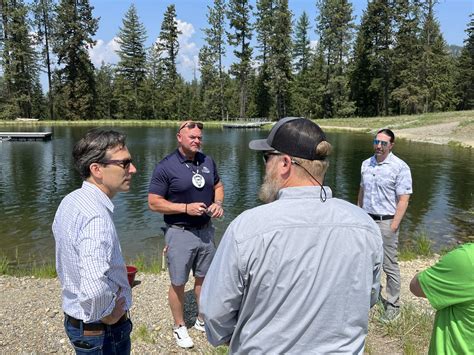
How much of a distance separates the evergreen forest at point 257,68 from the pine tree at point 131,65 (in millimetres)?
158

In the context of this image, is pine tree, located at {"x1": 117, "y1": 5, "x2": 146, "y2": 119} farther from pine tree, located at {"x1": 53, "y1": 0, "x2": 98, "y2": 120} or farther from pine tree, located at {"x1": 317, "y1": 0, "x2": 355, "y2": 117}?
pine tree, located at {"x1": 317, "y1": 0, "x2": 355, "y2": 117}

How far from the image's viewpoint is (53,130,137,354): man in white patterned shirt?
7.44ft

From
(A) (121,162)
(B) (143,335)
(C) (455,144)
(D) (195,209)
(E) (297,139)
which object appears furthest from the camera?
(C) (455,144)

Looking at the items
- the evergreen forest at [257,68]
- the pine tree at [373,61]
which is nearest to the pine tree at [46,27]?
the evergreen forest at [257,68]

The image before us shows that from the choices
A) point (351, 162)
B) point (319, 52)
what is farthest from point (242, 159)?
point (319, 52)

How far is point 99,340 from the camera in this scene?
2.51m

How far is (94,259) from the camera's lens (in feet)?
7.38

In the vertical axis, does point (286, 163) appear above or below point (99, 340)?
above

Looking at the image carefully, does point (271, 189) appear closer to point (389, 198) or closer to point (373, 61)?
point (389, 198)

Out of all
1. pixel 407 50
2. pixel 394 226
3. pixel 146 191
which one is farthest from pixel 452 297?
pixel 407 50

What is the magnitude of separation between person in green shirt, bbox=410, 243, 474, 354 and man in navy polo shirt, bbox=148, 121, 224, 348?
247cm

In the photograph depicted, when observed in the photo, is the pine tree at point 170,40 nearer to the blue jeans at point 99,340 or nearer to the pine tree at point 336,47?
the pine tree at point 336,47

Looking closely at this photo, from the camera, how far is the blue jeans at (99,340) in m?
2.49

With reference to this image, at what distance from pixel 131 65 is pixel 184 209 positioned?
210ft
